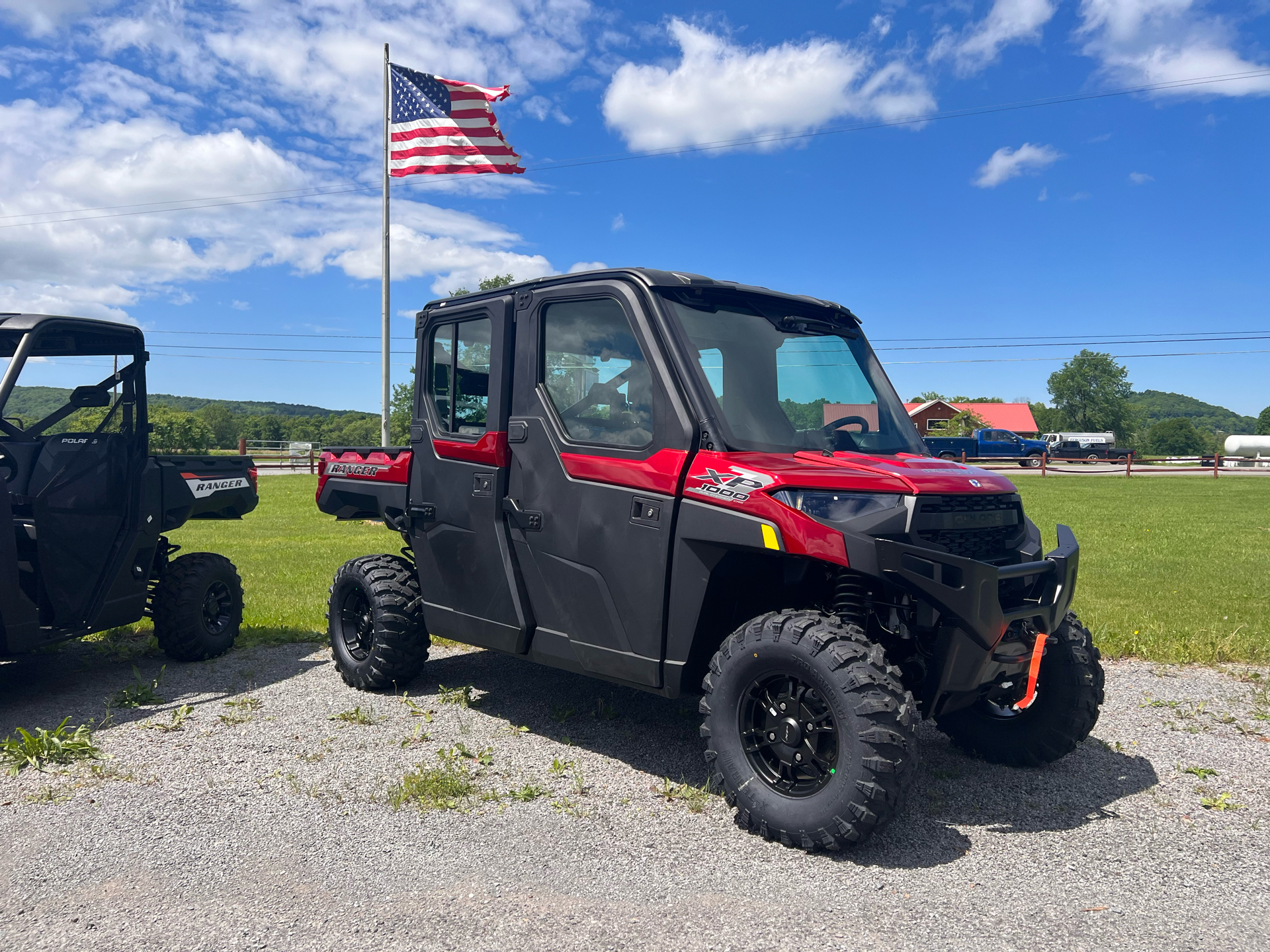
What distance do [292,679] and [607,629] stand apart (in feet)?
9.80

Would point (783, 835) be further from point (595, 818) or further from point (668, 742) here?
point (668, 742)

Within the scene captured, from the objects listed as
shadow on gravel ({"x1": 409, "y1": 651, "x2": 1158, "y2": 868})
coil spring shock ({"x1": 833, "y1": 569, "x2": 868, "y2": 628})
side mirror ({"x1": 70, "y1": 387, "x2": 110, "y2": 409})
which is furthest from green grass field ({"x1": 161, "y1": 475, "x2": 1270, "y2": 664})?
coil spring shock ({"x1": 833, "y1": 569, "x2": 868, "y2": 628})

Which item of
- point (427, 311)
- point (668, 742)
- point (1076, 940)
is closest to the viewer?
point (1076, 940)

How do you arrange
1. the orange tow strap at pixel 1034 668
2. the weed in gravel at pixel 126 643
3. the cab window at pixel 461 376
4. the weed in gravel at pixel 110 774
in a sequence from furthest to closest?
the weed in gravel at pixel 126 643, the cab window at pixel 461 376, the weed in gravel at pixel 110 774, the orange tow strap at pixel 1034 668

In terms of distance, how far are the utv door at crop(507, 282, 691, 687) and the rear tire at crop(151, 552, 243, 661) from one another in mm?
3258

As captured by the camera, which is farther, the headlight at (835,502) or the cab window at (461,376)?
the cab window at (461,376)

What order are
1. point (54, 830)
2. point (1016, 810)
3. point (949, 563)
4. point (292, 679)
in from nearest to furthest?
1. point (949, 563)
2. point (54, 830)
3. point (1016, 810)
4. point (292, 679)

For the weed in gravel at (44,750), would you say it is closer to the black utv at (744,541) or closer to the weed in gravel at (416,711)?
the weed in gravel at (416,711)

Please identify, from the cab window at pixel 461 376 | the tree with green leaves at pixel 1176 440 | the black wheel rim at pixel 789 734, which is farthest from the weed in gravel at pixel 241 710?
the tree with green leaves at pixel 1176 440

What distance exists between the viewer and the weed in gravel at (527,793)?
4.25m

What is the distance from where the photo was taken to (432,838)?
→ 3.82m

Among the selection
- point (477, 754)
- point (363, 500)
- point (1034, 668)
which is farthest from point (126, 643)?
point (1034, 668)

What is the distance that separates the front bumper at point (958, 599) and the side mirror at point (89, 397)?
17.6 feet

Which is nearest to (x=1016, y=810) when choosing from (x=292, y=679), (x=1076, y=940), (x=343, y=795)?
(x=1076, y=940)
